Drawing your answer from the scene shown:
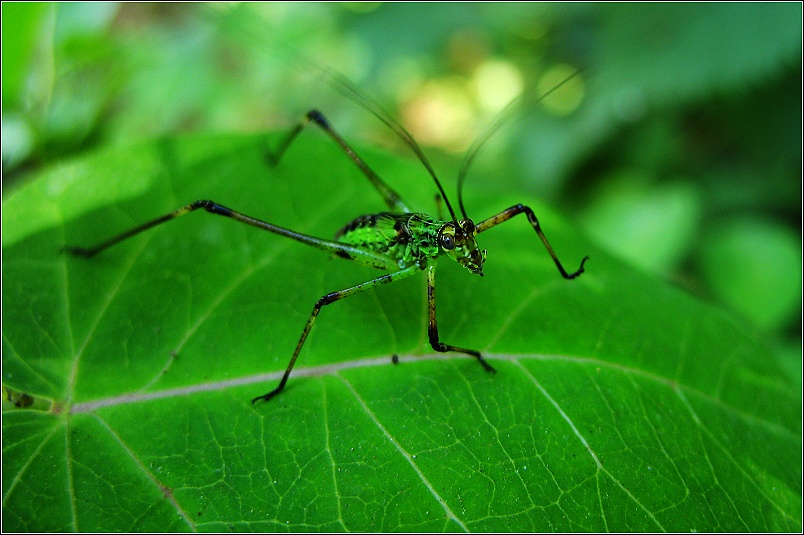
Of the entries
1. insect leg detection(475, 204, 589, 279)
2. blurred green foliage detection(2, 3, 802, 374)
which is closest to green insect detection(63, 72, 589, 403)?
insect leg detection(475, 204, 589, 279)

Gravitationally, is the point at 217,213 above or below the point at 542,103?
below

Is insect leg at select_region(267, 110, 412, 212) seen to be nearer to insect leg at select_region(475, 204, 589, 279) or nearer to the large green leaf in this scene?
the large green leaf

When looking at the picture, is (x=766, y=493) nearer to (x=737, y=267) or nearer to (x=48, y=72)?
(x=737, y=267)

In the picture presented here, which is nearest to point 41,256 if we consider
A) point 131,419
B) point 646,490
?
point 131,419

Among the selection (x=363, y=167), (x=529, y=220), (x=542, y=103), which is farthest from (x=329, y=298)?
(x=542, y=103)

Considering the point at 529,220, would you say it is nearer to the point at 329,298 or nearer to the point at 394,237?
the point at 394,237
